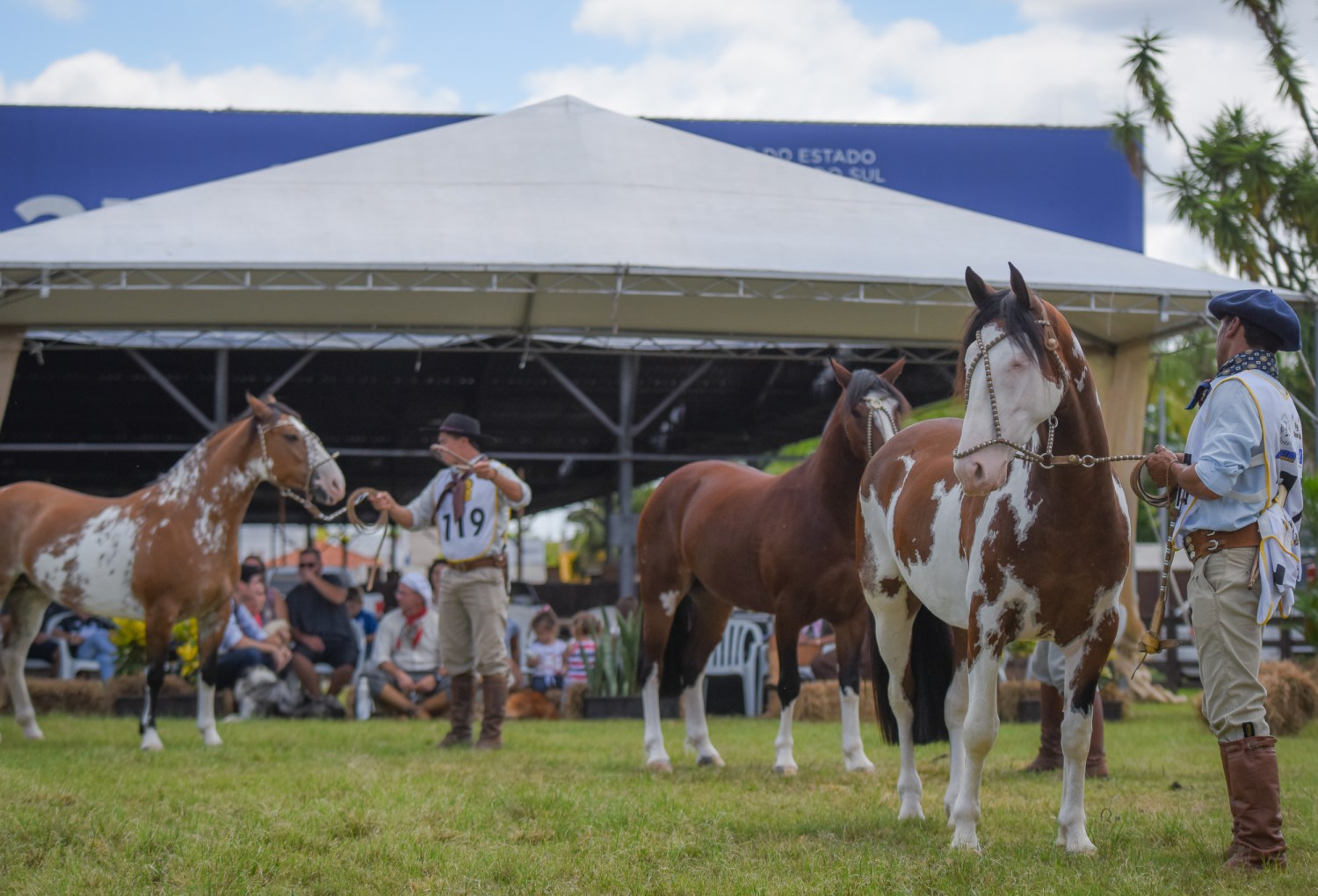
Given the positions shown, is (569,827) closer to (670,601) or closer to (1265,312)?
(1265,312)

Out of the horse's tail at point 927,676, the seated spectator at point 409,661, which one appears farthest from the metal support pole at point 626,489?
the horse's tail at point 927,676

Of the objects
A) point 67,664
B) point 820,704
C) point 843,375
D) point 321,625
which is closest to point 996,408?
point 843,375

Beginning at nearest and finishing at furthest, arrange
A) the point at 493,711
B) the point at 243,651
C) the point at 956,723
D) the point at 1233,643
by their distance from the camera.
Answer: the point at 1233,643 → the point at 956,723 → the point at 493,711 → the point at 243,651

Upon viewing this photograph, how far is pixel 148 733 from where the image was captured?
7895 mm

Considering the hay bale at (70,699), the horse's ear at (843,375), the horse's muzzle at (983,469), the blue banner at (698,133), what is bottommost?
the hay bale at (70,699)

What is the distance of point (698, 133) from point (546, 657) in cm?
1233

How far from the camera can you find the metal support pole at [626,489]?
50.4 feet

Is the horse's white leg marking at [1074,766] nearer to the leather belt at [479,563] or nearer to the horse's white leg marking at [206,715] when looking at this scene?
the leather belt at [479,563]

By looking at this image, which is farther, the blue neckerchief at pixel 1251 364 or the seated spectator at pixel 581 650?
the seated spectator at pixel 581 650

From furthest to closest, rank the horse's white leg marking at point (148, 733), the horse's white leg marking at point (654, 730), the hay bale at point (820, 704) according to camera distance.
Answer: the hay bale at point (820, 704)
the horse's white leg marking at point (148, 733)
the horse's white leg marking at point (654, 730)

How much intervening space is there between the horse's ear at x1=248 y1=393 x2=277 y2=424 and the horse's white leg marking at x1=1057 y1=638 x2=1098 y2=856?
18.7 feet

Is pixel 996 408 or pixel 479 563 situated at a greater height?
pixel 996 408

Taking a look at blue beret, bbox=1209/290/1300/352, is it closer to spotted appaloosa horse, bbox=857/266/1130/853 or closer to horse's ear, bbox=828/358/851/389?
spotted appaloosa horse, bbox=857/266/1130/853

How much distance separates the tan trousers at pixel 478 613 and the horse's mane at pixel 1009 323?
4.57 meters
